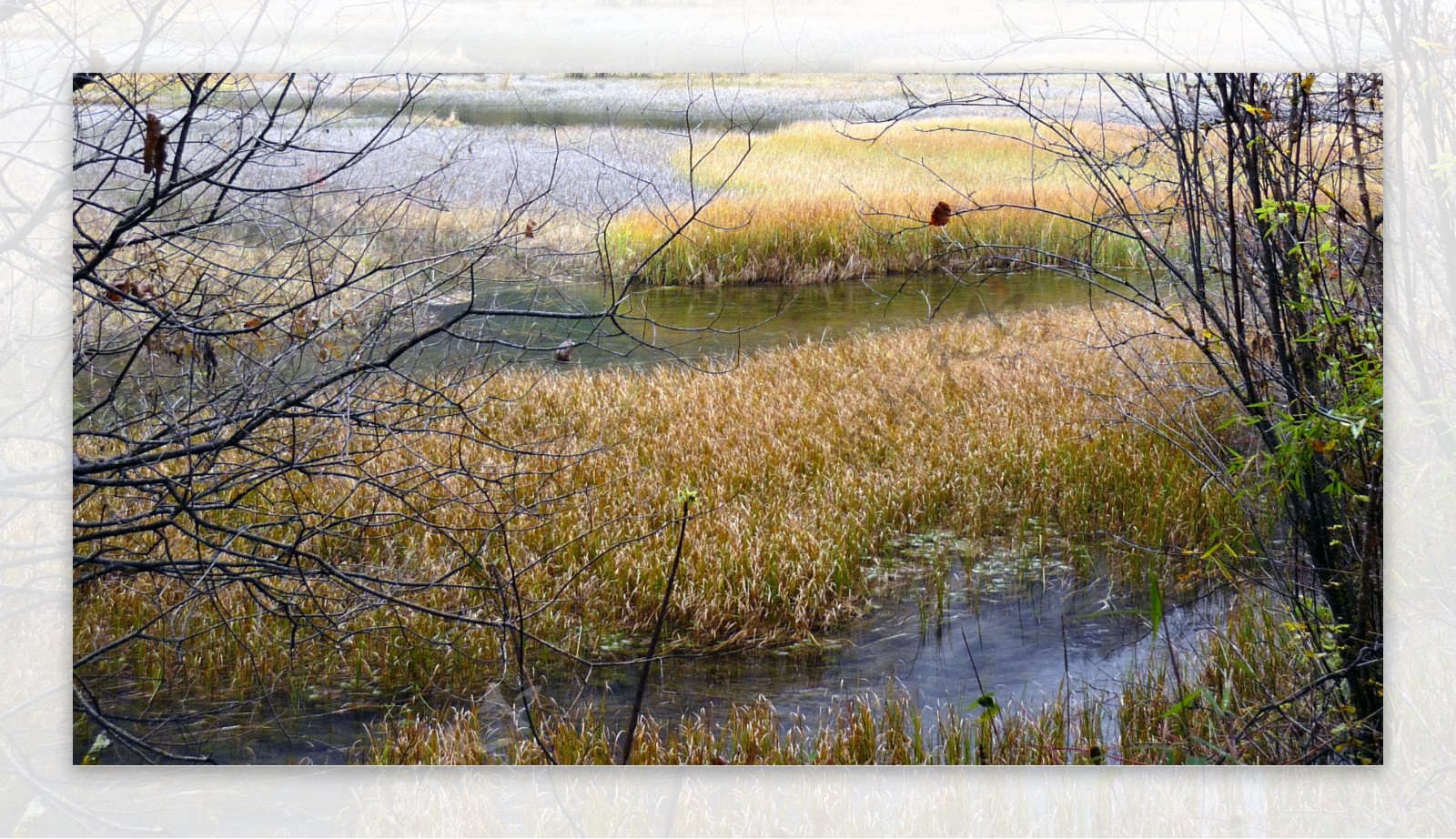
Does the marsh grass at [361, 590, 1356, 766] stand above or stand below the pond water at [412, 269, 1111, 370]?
below

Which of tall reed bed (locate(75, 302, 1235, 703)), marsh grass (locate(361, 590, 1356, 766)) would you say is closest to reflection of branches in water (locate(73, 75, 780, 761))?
tall reed bed (locate(75, 302, 1235, 703))

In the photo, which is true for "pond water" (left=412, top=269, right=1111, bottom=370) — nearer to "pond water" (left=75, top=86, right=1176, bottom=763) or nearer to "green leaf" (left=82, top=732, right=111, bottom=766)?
"pond water" (left=75, top=86, right=1176, bottom=763)

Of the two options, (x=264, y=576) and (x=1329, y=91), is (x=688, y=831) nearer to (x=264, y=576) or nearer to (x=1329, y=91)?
(x=264, y=576)

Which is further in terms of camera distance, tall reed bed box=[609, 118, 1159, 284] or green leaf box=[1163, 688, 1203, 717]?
tall reed bed box=[609, 118, 1159, 284]

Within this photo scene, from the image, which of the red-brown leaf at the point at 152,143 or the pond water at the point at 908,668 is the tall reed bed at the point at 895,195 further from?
the red-brown leaf at the point at 152,143

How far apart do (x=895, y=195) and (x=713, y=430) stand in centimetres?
67

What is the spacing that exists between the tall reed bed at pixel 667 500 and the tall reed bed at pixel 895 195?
19 centimetres

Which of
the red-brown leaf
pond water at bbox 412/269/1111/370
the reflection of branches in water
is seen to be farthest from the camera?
pond water at bbox 412/269/1111/370

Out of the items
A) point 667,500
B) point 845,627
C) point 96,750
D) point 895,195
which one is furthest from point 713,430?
point 96,750

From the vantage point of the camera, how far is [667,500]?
2.52 metres

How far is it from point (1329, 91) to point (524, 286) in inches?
69.6

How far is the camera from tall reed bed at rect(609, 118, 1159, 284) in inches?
96.9

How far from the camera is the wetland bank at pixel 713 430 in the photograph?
229 cm

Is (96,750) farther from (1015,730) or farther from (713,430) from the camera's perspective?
(1015,730)
